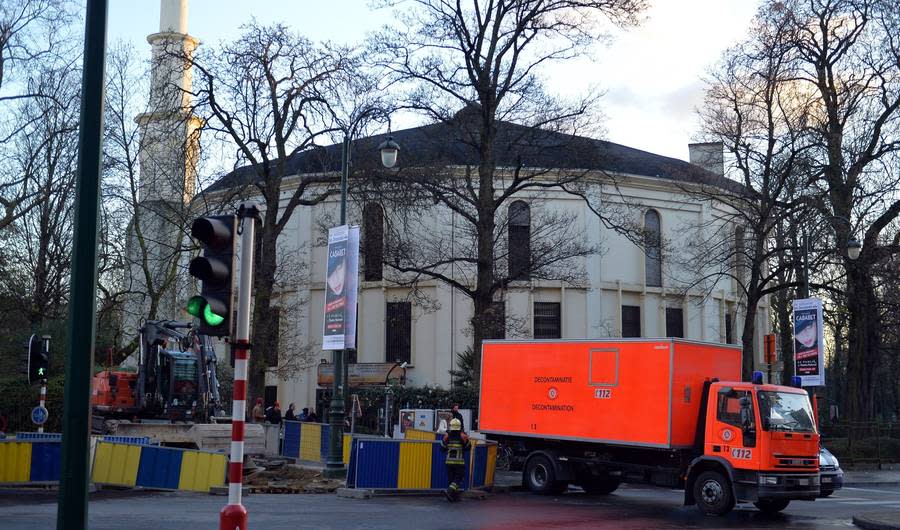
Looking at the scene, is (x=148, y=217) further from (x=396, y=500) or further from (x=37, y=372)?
(x=396, y=500)

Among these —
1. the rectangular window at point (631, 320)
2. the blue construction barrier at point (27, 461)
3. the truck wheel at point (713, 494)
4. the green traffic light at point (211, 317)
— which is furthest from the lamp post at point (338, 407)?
the rectangular window at point (631, 320)

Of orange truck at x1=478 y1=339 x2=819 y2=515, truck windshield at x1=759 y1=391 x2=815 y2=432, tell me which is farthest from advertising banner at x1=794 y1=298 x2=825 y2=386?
truck windshield at x1=759 y1=391 x2=815 y2=432

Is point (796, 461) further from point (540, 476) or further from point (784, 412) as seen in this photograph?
point (540, 476)

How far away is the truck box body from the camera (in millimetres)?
20734

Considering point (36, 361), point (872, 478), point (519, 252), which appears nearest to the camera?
point (36, 361)

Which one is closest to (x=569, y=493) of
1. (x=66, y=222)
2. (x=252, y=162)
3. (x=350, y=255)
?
(x=350, y=255)

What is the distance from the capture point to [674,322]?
56.2 metres

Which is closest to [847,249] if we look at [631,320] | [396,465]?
[396,465]

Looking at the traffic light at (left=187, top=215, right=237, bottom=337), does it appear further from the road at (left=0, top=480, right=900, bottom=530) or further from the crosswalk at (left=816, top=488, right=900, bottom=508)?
the crosswalk at (left=816, top=488, right=900, bottom=508)

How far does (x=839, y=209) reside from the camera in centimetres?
3722

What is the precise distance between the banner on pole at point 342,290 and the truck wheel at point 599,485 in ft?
20.5

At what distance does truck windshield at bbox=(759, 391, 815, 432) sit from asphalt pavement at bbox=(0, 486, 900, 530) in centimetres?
174

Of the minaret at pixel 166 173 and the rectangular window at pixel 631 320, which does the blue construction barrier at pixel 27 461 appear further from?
the rectangular window at pixel 631 320

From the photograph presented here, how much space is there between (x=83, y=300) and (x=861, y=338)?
120ft
